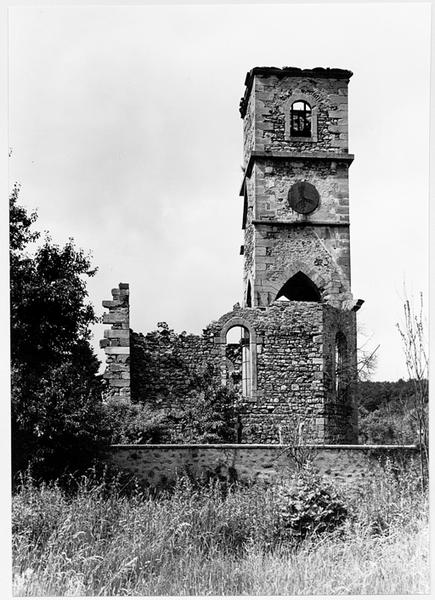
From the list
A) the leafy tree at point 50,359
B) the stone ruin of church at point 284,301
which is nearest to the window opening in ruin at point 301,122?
the stone ruin of church at point 284,301

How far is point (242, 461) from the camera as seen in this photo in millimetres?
16656

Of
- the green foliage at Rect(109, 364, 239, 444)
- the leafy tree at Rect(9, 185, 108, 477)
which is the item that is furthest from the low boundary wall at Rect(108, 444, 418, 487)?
the green foliage at Rect(109, 364, 239, 444)

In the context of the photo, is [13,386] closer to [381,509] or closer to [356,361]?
[381,509]

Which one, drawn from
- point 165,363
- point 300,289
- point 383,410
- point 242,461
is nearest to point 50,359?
point 242,461

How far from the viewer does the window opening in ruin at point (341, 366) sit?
2392 centimetres

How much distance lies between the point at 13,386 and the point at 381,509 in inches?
251

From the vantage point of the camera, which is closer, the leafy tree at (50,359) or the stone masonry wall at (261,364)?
the leafy tree at (50,359)

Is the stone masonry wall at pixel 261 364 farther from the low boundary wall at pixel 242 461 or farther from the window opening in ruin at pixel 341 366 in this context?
the low boundary wall at pixel 242 461

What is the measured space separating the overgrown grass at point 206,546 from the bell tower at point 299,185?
37.6 ft

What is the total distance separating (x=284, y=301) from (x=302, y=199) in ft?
13.7

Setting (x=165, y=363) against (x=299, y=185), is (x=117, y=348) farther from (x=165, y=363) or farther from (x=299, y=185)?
(x=299, y=185)

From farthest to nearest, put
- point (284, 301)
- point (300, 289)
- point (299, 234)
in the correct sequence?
point (300, 289)
point (299, 234)
point (284, 301)

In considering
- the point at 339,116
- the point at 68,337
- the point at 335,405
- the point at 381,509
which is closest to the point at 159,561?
the point at 381,509

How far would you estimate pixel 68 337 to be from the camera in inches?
650
